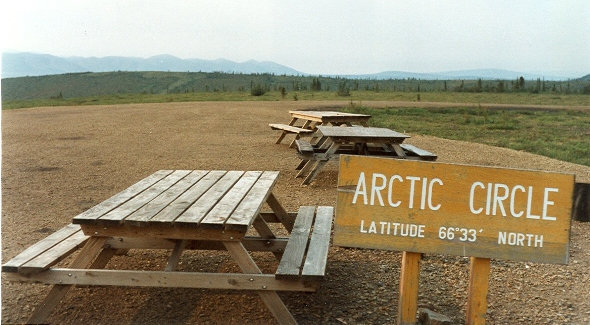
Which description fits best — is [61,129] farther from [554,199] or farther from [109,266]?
[554,199]

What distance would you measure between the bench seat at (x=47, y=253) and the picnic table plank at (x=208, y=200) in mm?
761

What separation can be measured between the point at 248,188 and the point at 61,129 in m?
11.8

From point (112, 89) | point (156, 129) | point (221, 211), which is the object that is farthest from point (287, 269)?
point (112, 89)

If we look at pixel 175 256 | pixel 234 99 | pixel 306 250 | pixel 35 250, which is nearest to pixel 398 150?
pixel 306 250

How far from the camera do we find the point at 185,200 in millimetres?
3709

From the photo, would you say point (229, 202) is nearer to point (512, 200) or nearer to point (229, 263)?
point (229, 263)

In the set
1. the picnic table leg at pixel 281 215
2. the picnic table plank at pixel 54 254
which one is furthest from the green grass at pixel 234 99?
the picnic table plank at pixel 54 254

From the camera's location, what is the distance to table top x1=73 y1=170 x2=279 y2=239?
319 centimetres

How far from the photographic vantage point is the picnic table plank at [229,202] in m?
3.21

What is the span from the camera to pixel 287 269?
3.28 metres

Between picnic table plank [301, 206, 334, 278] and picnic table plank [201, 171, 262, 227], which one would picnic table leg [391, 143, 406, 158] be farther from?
picnic table plank [201, 171, 262, 227]

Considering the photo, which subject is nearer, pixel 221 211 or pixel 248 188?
pixel 221 211

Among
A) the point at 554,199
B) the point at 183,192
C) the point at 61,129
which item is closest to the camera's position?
the point at 554,199

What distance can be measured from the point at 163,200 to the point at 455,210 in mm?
1729
